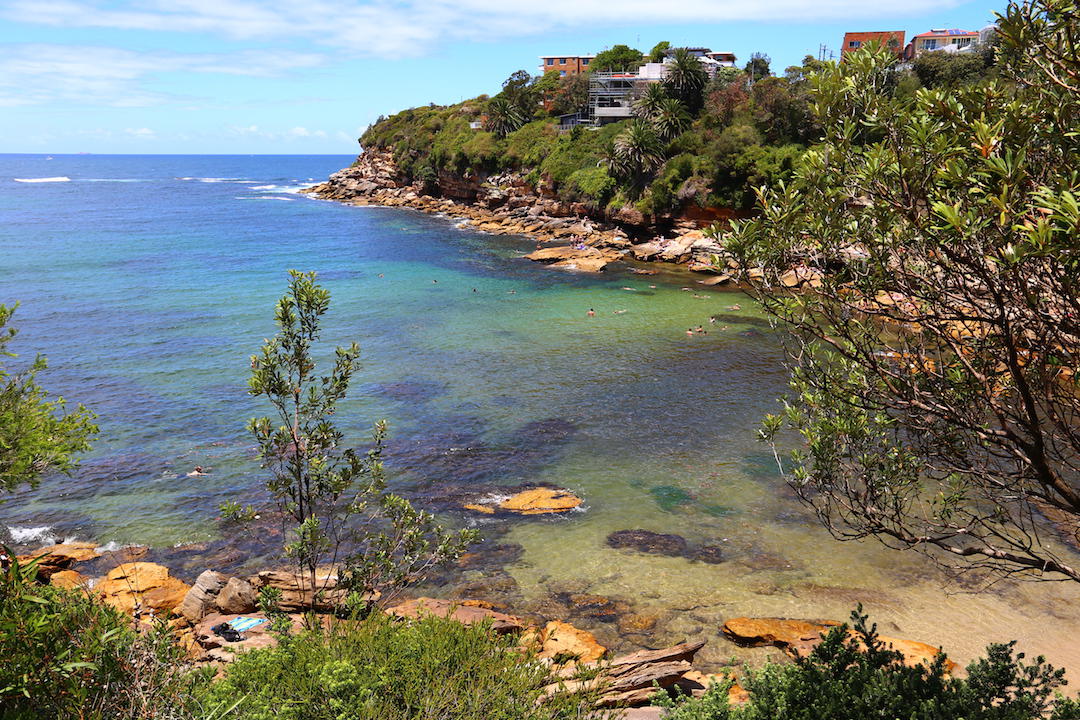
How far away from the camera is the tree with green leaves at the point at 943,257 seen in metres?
6.48

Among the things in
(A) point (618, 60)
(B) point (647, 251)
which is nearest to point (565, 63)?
(A) point (618, 60)

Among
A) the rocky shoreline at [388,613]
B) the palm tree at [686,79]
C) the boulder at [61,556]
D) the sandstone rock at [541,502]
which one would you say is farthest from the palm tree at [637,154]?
the boulder at [61,556]

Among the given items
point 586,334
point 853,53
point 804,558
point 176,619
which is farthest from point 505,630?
point 586,334

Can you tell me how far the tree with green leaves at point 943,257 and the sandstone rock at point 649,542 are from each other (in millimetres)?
9662

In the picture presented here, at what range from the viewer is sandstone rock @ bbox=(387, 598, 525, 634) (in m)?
14.5

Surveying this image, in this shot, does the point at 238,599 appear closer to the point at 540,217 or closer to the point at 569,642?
the point at 569,642

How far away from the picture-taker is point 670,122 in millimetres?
74000

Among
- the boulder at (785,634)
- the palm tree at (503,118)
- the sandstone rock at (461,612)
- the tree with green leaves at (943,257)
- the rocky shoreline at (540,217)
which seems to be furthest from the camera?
the palm tree at (503,118)

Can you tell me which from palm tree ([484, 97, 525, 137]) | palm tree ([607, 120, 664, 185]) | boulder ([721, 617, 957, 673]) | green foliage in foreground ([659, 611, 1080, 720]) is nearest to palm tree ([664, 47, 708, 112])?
palm tree ([607, 120, 664, 185])

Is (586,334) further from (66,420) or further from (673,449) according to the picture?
(66,420)

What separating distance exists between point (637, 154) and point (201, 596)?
62.8 m

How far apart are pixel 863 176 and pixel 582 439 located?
20.1 metres

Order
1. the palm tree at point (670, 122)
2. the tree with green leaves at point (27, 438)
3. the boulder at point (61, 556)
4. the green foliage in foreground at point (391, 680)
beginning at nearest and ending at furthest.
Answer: the green foliage in foreground at point (391, 680)
the tree with green leaves at point (27, 438)
the boulder at point (61, 556)
the palm tree at point (670, 122)

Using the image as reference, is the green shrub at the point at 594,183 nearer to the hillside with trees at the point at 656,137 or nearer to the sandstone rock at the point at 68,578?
the hillside with trees at the point at 656,137
